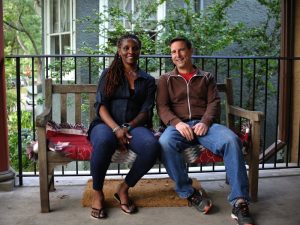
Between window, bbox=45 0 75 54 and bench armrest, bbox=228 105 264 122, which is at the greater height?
window, bbox=45 0 75 54

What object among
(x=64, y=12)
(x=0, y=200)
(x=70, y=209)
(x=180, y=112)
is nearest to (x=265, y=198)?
(x=180, y=112)

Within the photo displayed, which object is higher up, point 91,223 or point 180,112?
point 180,112

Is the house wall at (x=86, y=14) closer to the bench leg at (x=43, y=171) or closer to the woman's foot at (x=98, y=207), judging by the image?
the bench leg at (x=43, y=171)

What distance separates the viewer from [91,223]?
2.94 metres

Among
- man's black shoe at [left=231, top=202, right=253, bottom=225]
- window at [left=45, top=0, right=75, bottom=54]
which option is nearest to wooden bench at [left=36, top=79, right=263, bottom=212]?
man's black shoe at [left=231, top=202, right=253, bottom=225]

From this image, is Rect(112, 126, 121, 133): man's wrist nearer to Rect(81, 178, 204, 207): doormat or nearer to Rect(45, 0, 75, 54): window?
Rect(81, 178, 204, 207): doormat

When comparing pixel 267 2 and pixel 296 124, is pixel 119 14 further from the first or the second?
pixel 296 124

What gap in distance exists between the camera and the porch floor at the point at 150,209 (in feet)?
9.79

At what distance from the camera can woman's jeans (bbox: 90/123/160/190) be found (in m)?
2.97

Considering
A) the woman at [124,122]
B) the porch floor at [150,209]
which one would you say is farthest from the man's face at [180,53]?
the porch floor at [150,209]

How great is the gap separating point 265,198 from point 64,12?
6735mm

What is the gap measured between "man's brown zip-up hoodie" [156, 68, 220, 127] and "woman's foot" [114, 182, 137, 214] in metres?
0.61

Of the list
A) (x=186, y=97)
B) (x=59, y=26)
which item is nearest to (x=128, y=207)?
(x=186, y=97)

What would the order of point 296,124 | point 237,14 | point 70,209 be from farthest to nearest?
point 237,14
point 296,124
point 70,209
